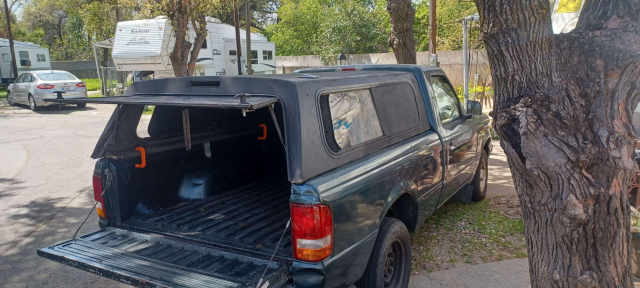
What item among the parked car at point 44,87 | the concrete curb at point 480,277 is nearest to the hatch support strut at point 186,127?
the concrete curb at point 480,277

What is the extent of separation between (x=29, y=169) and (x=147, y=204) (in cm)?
569

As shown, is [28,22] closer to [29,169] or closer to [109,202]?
[29,169]

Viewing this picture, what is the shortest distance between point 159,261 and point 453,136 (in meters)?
2.97

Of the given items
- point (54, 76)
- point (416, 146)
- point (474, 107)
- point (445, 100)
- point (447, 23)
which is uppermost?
point (447, 23)

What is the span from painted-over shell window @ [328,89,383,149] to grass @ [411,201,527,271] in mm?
1528

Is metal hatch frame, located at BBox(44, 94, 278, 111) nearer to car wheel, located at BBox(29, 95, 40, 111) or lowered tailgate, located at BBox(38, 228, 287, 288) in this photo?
lowered tailgate, located at BBox(38, 228, 287, 288)

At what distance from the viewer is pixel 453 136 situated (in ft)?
16.3

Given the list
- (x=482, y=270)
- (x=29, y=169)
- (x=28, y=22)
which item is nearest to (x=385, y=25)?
(x=29, y=169)

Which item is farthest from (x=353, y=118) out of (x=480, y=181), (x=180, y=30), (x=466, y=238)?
(x=180, y=30)

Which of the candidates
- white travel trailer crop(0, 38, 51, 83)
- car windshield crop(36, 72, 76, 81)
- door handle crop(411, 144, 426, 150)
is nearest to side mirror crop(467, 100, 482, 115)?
door handle crop(411, 144, 426, 150)

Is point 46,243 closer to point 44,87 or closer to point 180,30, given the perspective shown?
point 180,30

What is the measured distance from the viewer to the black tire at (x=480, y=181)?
Answer: 622 centimetres

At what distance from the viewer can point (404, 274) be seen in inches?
157

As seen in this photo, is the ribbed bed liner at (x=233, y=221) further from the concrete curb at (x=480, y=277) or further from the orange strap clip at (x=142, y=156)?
the concrete curb at (x=480, y=277)
